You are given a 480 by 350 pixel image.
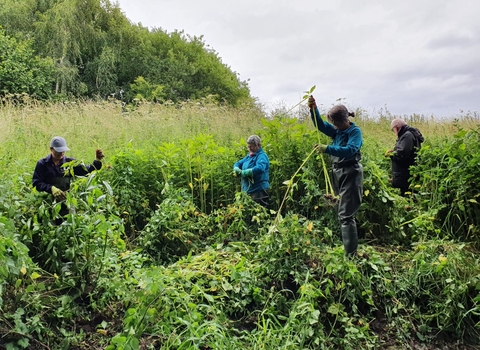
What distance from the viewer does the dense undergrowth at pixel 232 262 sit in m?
2.56

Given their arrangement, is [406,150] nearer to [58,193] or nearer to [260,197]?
[260,197]

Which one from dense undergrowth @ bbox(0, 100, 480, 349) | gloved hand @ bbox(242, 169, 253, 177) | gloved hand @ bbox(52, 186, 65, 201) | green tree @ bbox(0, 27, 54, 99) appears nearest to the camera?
dense undergrowth @ bbox(0, 100, 480, 349)

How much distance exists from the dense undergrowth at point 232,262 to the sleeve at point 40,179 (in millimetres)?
115

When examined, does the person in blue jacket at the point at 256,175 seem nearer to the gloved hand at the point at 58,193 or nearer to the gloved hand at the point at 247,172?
the gloved hand at the point at 247,172

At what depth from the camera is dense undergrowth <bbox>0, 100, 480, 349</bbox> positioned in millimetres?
2559

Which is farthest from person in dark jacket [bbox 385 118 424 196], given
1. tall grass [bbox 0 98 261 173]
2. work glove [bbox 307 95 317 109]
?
tall grass [bbox 0 98 261 173]

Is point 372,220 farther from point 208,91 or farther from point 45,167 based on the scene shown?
point 208,91

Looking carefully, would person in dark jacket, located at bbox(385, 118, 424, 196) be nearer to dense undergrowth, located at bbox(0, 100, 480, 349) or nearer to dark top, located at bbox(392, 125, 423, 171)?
dark top, located at bbox(392, 125, 423, 171)

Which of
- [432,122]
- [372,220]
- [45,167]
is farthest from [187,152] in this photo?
[432,122]

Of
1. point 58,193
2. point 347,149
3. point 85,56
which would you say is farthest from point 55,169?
point 85,56

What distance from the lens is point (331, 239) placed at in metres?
4.23

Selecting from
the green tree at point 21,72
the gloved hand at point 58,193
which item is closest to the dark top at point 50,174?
the gloved hand at point 58,193

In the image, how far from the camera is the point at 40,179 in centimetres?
360

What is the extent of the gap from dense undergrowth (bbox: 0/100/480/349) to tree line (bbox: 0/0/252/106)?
10.8 metres
